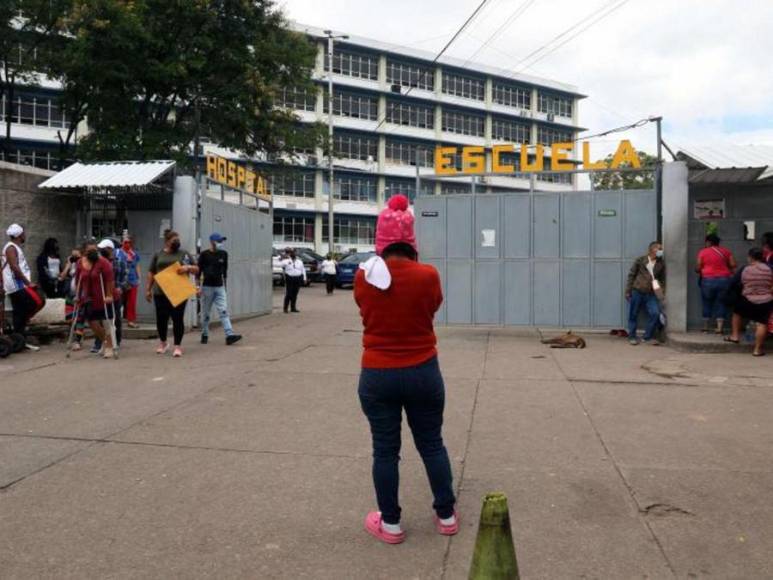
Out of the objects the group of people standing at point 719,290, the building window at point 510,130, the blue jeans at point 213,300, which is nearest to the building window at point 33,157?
the blue jeans at point 213,300

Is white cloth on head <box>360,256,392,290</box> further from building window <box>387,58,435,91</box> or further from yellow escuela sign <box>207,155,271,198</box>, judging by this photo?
building window <box>387,58,435,91</box>

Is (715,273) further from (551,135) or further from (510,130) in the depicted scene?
(551,135)

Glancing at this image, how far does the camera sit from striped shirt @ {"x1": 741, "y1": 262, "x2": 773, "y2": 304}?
993 centimetres

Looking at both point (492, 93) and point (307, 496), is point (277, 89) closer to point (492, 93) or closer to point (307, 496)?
point (307, 496)

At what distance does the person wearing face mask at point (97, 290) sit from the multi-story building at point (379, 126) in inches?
1525

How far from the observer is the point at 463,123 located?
60562 mm

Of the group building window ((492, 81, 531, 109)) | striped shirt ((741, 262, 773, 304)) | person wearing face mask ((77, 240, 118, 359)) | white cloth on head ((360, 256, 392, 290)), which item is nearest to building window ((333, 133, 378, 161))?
building window ((492, 81, 531, 109))

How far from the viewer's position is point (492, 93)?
62.2 metres

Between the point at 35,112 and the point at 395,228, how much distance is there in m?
46.2

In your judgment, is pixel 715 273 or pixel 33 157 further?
pixel 33 157

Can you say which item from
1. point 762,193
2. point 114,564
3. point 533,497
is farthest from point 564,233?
point 114,564

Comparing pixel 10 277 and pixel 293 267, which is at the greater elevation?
pixel 293 267

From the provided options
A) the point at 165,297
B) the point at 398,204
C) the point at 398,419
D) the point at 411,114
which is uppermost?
the point at 411,114

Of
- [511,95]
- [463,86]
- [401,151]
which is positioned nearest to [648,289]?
[401,151]
